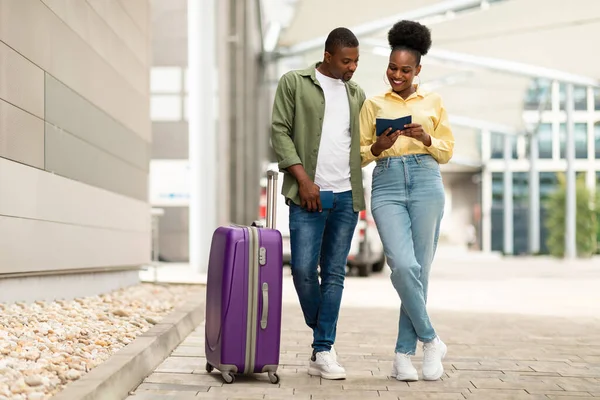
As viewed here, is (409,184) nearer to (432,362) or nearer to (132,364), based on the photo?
(432,362)

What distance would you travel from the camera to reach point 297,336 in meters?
6.50

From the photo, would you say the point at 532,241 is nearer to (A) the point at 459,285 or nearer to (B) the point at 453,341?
(A) the point at 459,285

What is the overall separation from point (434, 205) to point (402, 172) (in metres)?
0.22

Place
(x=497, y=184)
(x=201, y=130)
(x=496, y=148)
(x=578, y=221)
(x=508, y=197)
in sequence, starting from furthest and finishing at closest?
(x=497, y=184)
(x=496, y=148)
(x=508, y=197)
(x=578, y=221)
(x=201, y=130)

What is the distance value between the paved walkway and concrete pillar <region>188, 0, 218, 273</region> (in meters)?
4.69

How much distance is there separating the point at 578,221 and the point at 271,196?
105ft

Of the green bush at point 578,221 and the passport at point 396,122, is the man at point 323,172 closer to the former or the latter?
the passport at point 396,122

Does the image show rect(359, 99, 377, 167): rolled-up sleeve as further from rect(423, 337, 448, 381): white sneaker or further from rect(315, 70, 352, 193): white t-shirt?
rect(423, 337, 448, 381): white sneaker

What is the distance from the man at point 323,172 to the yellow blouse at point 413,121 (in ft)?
0.20

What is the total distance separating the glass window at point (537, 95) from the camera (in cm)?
3406

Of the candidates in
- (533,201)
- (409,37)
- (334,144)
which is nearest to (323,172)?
(334,144)

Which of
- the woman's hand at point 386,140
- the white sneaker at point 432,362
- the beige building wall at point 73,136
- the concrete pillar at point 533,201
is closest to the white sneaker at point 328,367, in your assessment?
the white sneaker at point 432,362

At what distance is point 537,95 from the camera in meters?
36.2

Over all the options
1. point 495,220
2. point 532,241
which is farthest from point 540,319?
point 495,220
